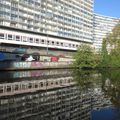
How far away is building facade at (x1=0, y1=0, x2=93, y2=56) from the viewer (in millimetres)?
112188

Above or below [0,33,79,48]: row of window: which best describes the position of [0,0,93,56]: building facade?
above

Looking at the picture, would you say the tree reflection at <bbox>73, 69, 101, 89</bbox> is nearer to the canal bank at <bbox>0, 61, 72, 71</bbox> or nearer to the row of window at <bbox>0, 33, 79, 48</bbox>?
the canal bank at <bbox>0, 61, 72, 71</bbox>

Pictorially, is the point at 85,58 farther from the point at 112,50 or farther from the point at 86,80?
Result: the point at 86,80

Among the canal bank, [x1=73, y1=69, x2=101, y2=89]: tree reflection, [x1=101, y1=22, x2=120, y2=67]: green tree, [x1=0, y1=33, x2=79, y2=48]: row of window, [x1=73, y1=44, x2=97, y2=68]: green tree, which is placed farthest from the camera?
[x1=0, y1=33, x2=79, y2=48]: row of window

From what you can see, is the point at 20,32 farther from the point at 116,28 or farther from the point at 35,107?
the point at 35,107

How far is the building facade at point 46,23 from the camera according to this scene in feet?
368

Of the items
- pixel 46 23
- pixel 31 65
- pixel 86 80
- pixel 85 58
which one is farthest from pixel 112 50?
pixel 86 80

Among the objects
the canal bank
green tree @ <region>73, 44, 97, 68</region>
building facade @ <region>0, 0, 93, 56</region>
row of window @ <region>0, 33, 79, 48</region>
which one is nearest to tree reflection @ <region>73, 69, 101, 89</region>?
the canal bank

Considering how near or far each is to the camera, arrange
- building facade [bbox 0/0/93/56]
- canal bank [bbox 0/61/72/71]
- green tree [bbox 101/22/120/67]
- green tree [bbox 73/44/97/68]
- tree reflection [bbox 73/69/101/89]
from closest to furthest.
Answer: tree reflection [bbox 73/69/101/89], canal bank [bbox 0/61/72/71], green tree [bbox 73/44/97/68], green tree [bbox 101/22/120/67], building facade [bbox 0/0/93/56]

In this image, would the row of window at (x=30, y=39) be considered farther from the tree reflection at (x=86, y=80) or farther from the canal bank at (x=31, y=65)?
the tree reflection at (x=86, y=80)

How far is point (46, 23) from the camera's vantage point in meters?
136

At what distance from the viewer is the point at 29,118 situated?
19.8m

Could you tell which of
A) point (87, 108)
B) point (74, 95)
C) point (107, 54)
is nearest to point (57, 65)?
point (107, 54)

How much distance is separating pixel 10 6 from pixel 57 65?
29645mm
